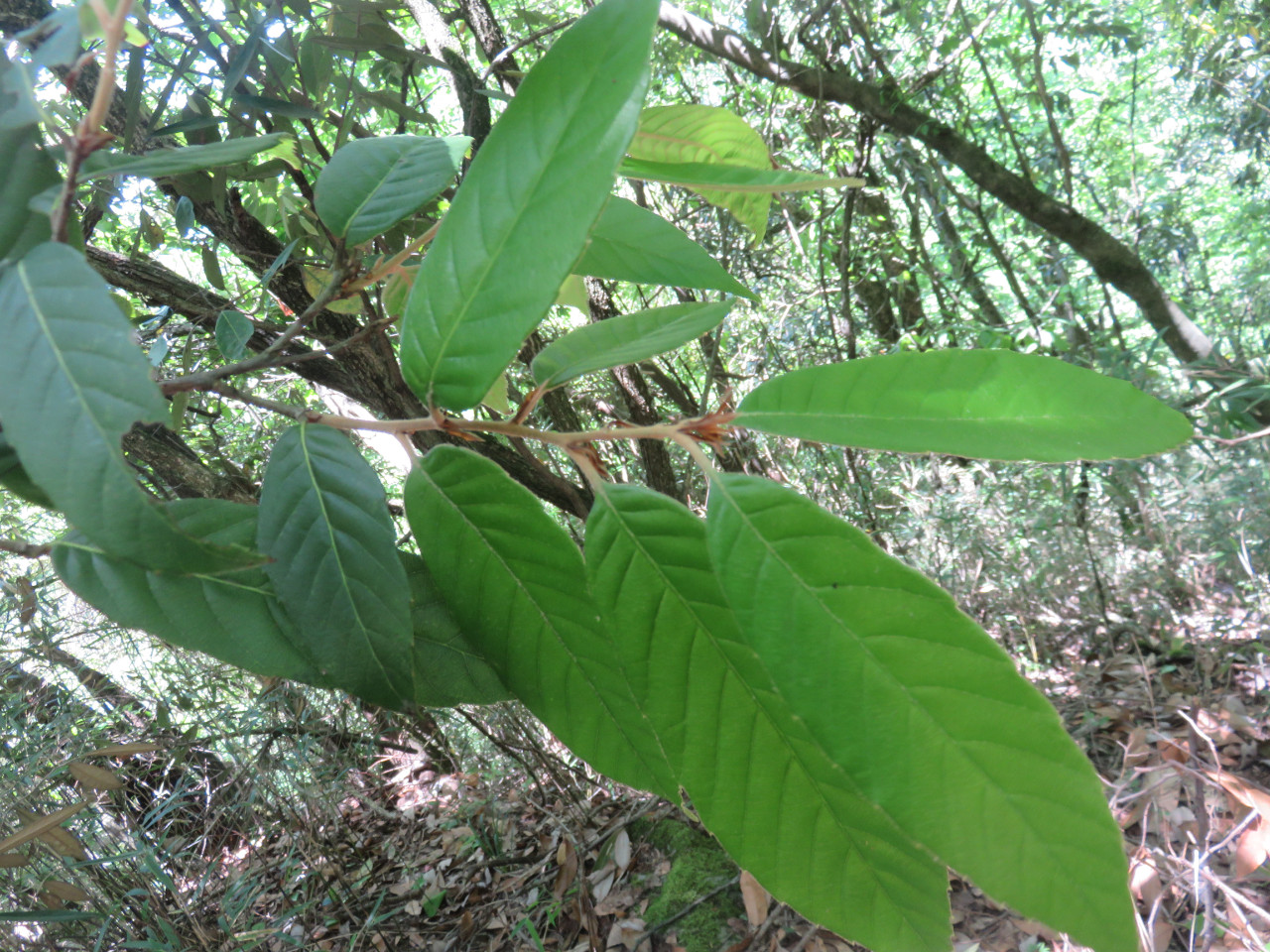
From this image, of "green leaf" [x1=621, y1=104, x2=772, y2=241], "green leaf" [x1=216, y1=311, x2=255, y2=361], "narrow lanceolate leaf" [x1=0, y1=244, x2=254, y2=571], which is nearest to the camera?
"narrow lanceolate leaf" [x1=0, y1=244, x2=254, y2=571]

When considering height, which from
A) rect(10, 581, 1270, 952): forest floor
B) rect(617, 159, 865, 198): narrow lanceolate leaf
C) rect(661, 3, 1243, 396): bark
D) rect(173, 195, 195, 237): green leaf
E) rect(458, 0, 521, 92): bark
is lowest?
rect(10, 581, 1270, 952): forest floor

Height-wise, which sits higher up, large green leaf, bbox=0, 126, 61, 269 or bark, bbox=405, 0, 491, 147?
bark, bbox=405, 0, 491, 147

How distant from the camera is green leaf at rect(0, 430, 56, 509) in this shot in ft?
0.95

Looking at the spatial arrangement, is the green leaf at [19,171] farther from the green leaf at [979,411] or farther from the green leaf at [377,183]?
the green leaf at [979,411]

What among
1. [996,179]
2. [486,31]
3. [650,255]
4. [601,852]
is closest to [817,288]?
[996,179]

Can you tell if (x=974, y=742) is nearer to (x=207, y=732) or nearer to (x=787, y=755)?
(x=787, y=755)

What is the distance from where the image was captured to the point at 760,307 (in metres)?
3.03

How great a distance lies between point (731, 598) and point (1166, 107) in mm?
4938

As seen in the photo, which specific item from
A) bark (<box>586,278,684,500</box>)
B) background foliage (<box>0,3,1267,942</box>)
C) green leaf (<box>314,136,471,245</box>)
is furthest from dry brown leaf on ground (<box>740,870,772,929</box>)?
green leaf (<box>314,136,471,245</box>)

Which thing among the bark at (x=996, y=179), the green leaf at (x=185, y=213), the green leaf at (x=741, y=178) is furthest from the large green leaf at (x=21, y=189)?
the bark at (x=996, y=179)

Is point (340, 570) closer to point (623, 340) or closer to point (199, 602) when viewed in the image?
point (199, 602)

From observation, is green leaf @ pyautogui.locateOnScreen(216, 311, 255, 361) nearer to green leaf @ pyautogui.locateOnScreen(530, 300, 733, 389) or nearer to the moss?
green leaf @ pyautogui.locateOnScreen(530, 300, 733, 389)

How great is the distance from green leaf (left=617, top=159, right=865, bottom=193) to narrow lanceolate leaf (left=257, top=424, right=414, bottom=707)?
7.2 inches

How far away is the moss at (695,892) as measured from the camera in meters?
1.46
